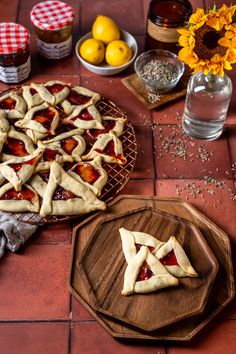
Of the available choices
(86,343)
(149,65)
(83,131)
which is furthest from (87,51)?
(86,343)

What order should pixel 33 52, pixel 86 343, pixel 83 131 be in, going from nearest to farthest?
pixel 86 343
pixel 83 131
pixel 33 52

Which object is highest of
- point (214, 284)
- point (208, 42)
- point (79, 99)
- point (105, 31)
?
point (208, 42)

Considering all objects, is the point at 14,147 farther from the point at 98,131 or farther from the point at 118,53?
the point at 118,53

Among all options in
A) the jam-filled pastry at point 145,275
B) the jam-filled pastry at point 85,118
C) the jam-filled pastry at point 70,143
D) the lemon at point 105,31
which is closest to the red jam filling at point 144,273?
the jam-filled pastry at point 145,275

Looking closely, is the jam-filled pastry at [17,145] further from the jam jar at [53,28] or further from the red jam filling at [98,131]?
the jam jar at [53,28]

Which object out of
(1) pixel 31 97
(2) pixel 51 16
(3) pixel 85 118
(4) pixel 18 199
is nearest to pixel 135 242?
(4) pixel 18 199

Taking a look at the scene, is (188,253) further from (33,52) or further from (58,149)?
(33,52)

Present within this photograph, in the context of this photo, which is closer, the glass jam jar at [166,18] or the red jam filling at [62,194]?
the red jam filling at [62,194]
